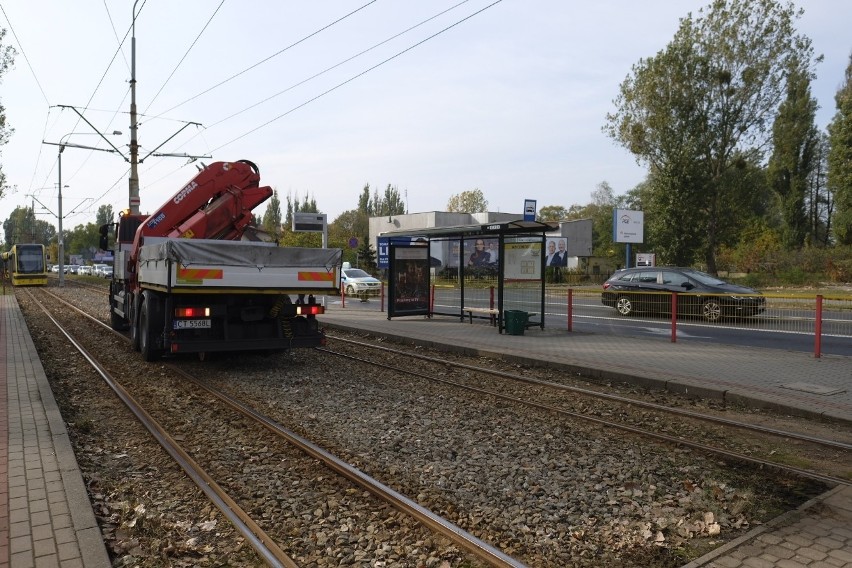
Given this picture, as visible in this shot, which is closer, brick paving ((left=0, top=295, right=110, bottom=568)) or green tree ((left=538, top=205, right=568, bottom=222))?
brick paving ((left=0, top=295, right=110, bottom=568))

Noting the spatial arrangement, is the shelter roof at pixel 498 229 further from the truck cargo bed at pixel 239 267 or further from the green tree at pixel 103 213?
the green tree at pixel 103 213

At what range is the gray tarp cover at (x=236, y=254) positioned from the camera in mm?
9398

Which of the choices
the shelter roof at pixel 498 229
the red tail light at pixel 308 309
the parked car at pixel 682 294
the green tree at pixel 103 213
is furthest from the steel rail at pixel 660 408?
the green tree at pixel 103 213

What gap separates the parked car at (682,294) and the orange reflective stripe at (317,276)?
28.6ft

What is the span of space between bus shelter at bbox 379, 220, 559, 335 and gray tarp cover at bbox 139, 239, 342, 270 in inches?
197

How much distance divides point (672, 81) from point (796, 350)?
31.0 meters

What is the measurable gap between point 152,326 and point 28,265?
4180 cm

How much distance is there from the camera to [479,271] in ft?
54.1

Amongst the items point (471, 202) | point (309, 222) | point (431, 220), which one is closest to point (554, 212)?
point (471, 202)

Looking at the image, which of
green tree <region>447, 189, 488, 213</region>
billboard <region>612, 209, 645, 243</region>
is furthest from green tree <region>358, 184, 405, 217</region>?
billboard <region>612, 209, 645, 243</region>

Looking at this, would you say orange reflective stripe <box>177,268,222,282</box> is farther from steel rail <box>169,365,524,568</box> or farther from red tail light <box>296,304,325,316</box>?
steel rail <box>169,365,524,568</box>

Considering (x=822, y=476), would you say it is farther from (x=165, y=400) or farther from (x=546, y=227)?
(x=546, y=227)

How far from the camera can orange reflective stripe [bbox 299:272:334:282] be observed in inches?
401

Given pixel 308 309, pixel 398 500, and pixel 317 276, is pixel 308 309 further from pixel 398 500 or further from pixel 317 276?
pixel 398 500
